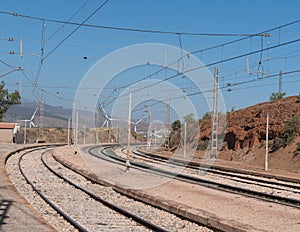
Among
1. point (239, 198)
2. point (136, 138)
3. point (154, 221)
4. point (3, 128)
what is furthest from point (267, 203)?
point (136, 138)

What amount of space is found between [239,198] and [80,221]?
741 centimetres

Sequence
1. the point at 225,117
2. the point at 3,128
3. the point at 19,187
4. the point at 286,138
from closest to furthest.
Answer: the point at 19,187
the point at 286,138
the point at 225,117
the point at 3,128

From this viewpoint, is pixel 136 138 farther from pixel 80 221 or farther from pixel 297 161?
pixel 80 221

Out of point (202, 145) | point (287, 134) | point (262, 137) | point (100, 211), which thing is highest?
point (287, 134)

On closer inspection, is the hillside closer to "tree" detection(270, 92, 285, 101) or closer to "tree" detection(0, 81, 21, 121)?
"tree" detection(270, 92, 285, 101)

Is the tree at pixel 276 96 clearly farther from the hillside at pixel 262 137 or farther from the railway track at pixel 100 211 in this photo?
the railway track at pixel 100 211

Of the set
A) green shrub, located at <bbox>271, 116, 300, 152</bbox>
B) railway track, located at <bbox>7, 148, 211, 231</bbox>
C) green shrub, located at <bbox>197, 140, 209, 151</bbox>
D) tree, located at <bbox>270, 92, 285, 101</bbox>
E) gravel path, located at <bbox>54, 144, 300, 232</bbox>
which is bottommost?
railway track, located at <bbox>7, 148, 211, 231</bbox>

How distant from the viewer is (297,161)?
119 ft

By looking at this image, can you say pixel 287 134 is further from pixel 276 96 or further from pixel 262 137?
pixel 276 96

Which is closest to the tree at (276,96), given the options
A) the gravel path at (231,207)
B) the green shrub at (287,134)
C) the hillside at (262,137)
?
the hillside at (262,137)

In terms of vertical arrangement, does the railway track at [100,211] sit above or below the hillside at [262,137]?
below

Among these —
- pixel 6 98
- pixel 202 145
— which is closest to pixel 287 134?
pixel 202 145

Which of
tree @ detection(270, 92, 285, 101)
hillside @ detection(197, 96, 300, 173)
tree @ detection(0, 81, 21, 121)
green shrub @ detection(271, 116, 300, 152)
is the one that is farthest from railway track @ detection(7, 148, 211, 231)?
tree @ detection(0, 81, 21, 121)

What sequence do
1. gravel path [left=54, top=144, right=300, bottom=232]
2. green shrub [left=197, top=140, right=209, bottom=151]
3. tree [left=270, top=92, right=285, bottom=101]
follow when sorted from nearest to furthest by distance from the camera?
gravel path [left=54, top=144, right=300, bottom=232] < green shrub [left=197, top=140, right=209, bottom=151] < tree [left=270, top=92, right=285, bottom=101]
